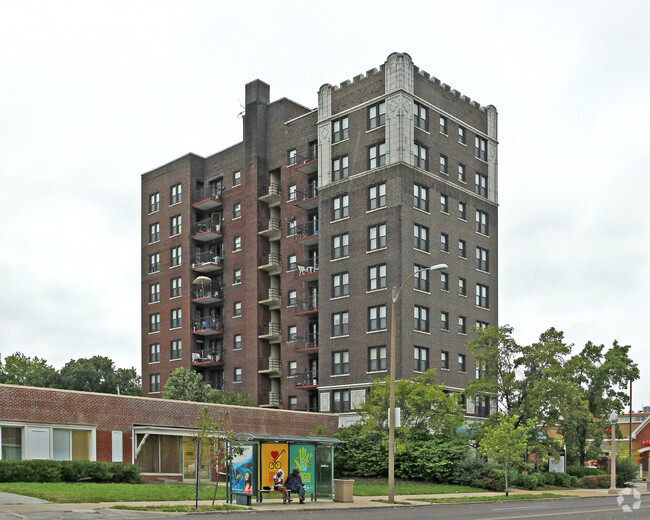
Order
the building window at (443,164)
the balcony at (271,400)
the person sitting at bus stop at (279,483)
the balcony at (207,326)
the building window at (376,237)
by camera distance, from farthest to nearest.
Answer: the balcony at (207,326)
the balcony at (271,400)
the building window at (443,164)
the building window at (376,237)
the person sitting at bus stop at (279,483)

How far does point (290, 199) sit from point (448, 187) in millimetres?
14774

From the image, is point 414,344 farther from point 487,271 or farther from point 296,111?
point 296,111

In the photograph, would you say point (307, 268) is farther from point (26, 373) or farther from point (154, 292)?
point (26, 373)

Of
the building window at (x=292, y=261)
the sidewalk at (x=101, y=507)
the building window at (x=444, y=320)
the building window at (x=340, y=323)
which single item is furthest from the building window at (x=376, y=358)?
the sidewalk at (x=101, y=507)

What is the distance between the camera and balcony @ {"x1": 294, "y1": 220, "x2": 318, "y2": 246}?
70750 mm

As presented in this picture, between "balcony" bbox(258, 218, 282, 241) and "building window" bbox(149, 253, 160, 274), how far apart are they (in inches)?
566

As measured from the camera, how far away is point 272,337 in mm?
74375

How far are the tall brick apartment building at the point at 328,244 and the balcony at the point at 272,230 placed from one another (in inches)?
7.9

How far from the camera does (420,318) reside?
2501 inches

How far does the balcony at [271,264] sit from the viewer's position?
7481 centimetres

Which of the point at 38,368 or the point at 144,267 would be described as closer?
the point at 144,267

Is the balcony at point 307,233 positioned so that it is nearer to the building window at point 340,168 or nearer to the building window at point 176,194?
the building window at point 340,168

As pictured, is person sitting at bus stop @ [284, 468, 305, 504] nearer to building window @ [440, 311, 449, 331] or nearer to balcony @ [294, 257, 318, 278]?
building window @ [440, 311, 449, 331]

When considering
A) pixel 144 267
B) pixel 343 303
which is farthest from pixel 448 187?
pixel 144 267
